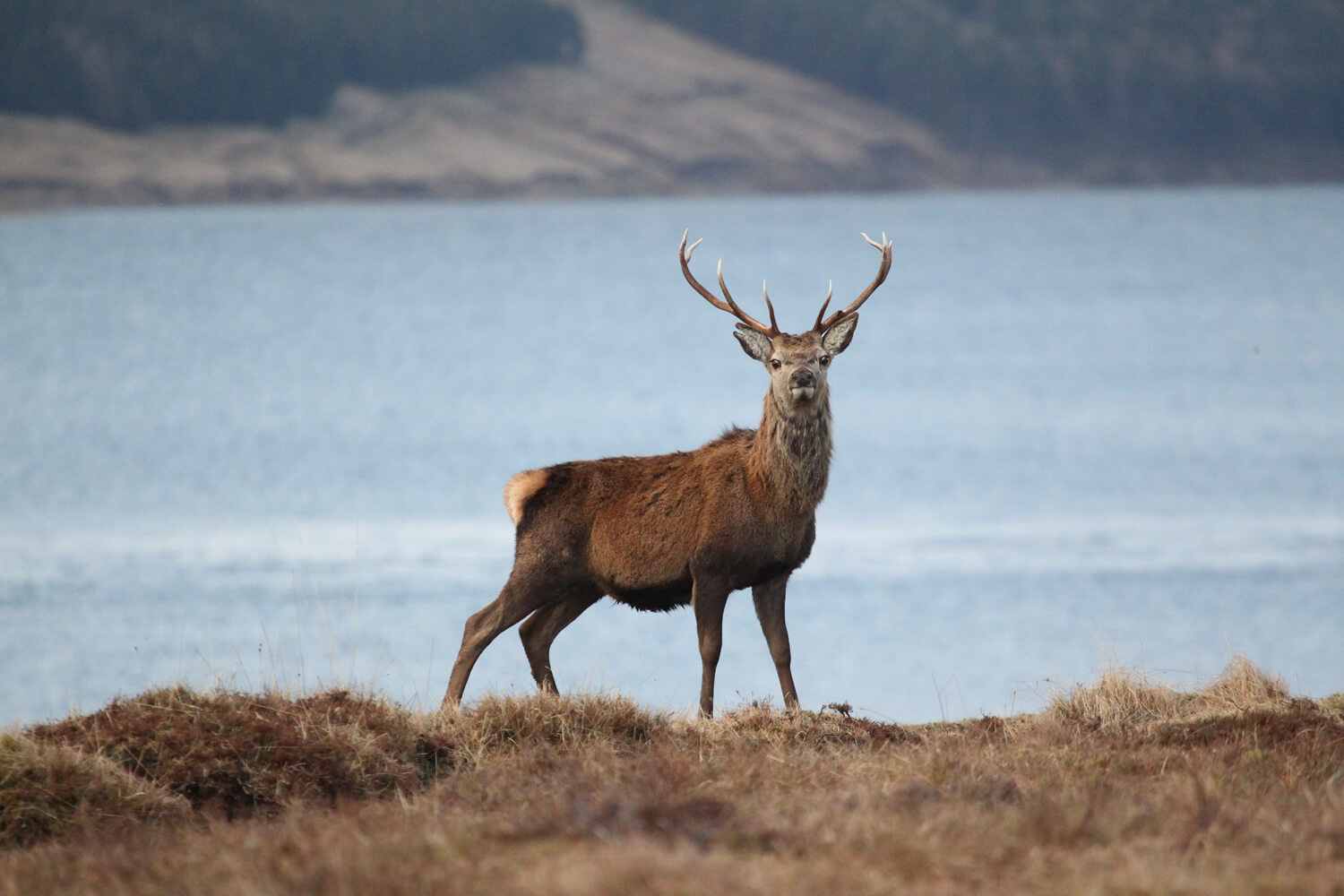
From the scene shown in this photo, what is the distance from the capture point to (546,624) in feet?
38.8

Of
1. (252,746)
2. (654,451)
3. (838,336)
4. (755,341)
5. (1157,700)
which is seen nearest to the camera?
(252,746)

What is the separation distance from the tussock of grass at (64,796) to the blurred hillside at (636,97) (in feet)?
393

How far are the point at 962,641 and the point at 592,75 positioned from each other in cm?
12790

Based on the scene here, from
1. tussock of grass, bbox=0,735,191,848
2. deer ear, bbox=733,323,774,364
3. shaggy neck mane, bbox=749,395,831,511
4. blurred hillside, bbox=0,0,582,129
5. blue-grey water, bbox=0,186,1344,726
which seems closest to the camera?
tussock of grass, bbox=0,735,191,848

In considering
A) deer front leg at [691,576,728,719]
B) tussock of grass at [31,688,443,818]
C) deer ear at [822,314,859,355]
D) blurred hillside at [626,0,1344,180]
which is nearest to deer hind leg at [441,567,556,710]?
deer front leg at [691,576,728,719]

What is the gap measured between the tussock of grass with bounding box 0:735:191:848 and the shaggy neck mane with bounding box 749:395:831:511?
4.07 metres

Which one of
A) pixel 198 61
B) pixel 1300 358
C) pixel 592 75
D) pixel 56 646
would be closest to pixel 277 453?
pixel 56 646

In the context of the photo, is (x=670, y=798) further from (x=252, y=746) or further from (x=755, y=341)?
(x=755, y=341)

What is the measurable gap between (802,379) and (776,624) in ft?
4.76

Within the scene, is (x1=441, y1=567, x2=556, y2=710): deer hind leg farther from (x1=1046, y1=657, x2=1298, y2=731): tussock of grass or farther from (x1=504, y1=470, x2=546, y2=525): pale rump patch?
(x1=1046, y1=657, x2=1298, y2=731): tussock of grass

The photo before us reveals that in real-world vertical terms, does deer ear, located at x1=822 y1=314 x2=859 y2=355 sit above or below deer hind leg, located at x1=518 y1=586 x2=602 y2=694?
above

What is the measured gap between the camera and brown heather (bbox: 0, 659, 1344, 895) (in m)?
6.78

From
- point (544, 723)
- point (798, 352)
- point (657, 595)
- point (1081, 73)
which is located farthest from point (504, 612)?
point (1081, 73)

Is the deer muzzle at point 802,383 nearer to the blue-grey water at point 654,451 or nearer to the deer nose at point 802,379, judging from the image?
the deer nose at point 802,379
